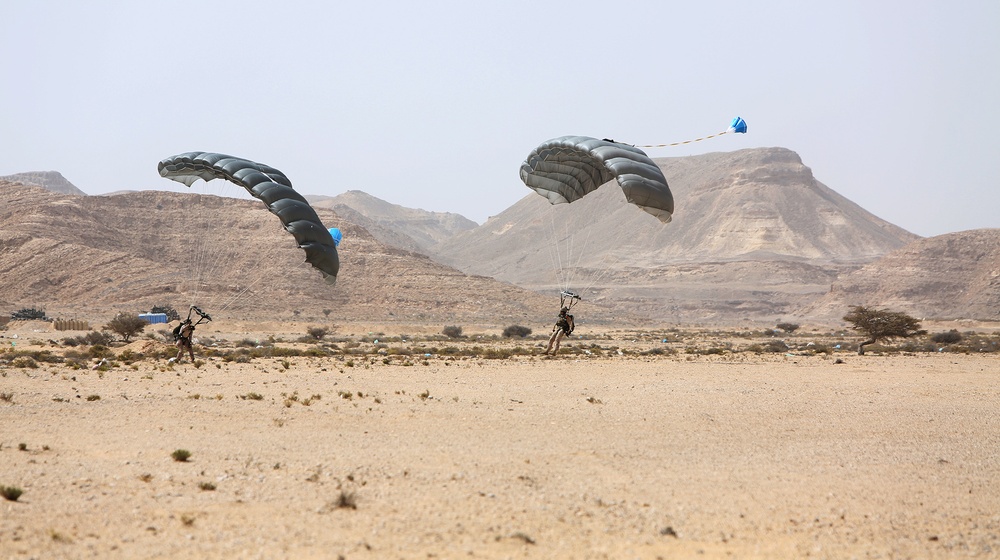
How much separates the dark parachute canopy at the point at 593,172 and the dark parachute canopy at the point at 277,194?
5756 mm

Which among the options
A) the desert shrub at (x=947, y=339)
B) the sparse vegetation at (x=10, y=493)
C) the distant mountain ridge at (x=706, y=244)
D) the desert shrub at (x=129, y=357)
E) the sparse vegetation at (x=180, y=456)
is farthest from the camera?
the distant mountain ridge at (x=706, y=244)

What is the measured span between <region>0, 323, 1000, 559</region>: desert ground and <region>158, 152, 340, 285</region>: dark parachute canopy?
9.13ft

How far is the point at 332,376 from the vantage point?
824 inches

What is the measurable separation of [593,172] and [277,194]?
25.0 ft

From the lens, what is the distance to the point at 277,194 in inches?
731

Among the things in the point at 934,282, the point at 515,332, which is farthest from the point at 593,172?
the point at 934,282

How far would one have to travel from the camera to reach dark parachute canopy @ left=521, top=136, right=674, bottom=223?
17139 millimetres

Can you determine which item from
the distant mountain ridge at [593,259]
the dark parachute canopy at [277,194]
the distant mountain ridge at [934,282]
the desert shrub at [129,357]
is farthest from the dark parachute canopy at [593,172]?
the distant mountain ridge at [934,282]

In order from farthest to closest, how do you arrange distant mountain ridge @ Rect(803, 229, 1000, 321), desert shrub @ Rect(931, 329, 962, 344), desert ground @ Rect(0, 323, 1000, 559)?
distant mountain ridge @ Rect(803, 229, 1000, 321) < desert shrub @ Rect(931, 329, 962, 344) < desert ground @ Rect(0, 323, 1000, 559)

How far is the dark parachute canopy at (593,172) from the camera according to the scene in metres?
17.1

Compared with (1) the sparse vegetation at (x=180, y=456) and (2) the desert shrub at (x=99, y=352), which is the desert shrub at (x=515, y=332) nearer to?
(2) the desert shrub at (x=99, y=352)

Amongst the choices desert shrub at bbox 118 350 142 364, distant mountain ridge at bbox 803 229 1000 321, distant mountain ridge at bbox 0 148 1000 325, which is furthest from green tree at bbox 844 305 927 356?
distant mountain ridge at bbox 803 229 1000 321

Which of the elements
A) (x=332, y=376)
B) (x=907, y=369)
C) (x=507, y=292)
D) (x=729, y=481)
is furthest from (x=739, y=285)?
(x=729, y=481)

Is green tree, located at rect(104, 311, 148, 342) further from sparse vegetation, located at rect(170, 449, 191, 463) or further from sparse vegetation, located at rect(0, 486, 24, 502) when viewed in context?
sparse vegetation, located at rect(0, 486, 24, 502)
